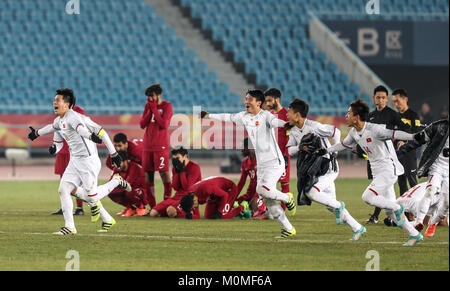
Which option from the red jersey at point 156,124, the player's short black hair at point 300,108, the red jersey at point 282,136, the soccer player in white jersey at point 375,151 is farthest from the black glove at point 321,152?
the red jersey at point 156,124

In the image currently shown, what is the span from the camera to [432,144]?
935 cm

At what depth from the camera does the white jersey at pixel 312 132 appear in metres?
9.99

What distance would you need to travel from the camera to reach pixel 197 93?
27906mm

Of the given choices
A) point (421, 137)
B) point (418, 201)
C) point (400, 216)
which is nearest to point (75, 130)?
point (400, 216)

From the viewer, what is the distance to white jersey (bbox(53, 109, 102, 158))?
34.1 feet

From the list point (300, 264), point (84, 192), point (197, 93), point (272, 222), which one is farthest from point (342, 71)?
point (300, 264)

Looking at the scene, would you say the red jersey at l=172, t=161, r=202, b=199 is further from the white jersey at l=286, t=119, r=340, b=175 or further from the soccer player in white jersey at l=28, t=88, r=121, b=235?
the white jersey at l=286, t=119, r=340, b=175

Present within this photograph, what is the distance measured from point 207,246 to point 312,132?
75.8 inches

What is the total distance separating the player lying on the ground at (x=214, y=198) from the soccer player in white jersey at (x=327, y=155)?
2.39 metres

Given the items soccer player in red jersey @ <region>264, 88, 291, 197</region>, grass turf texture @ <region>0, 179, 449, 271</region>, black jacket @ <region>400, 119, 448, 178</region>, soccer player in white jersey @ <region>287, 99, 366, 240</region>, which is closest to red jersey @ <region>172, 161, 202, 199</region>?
grass turf texture @ <region>0, 179, 449, 271</region>

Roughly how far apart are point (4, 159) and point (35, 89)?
248 cm

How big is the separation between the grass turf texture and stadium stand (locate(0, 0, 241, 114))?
14.1 m

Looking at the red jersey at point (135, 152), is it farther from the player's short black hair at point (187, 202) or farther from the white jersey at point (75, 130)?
the white jersey at point (75, 130)

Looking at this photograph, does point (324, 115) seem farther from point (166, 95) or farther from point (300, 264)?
point (300, 264)
